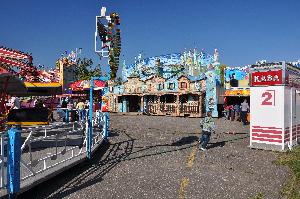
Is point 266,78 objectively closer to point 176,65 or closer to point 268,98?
point 268,98

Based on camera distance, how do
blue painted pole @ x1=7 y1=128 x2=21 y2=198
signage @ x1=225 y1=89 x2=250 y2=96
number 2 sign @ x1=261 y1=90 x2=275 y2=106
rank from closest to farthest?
1. blue painted pole @ x1=7 y1=128 x2=21 y2=198
2. number 2 sign @ x1=261 y1=90 x2=275 y2=106
3. signage @ x1=225 y1=89 x2=250 y2=96

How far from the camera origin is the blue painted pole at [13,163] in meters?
6.27

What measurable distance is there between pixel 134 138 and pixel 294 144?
23.8 feet

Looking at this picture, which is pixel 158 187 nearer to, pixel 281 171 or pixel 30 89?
pixel 281 171

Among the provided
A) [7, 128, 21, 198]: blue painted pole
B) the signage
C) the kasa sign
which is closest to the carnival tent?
[7, 128, 21, 198]: blue painted pole

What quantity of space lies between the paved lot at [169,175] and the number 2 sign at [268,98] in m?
1.97

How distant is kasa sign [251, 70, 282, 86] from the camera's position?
13.6 m

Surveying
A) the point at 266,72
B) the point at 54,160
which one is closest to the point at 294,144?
the point at 266,72

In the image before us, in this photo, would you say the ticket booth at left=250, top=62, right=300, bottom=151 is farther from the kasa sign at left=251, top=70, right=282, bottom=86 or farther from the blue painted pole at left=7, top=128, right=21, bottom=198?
the blue painted pole at left=7, top=128, right=21, bottom=198

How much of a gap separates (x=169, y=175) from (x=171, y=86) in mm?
29425

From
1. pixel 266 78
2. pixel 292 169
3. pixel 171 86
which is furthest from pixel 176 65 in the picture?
pixel 292 169

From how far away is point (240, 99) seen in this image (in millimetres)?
36219

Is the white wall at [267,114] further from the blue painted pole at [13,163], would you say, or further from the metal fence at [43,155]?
the blue painted pole at [13,163]

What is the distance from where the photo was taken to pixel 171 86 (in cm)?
3831
